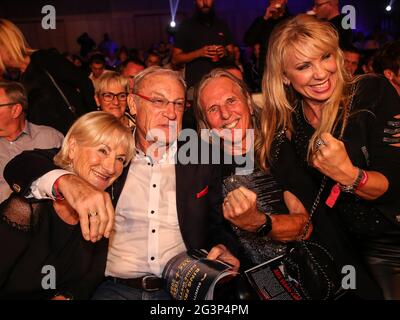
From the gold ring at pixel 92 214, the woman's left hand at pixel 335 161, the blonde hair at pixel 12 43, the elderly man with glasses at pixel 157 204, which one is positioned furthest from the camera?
the blonde hair at pixel 12 43

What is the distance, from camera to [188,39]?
13.9 ft

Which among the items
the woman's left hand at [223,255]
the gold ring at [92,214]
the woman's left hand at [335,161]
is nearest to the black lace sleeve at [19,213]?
the gold ring at [92,214]

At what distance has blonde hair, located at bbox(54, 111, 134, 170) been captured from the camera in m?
2.02

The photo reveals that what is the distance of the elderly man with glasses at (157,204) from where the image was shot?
2.15m

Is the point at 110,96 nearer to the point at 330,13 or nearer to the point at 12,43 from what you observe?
the point at 12,43

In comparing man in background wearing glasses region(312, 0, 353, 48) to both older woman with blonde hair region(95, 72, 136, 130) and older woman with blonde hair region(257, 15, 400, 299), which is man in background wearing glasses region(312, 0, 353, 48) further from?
older woman with blonde hair region(95, 72, 136, 130)

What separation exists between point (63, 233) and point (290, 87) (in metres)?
1.42

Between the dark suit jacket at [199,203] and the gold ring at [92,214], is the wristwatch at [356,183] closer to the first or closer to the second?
the dark suit jacket at [199,203]

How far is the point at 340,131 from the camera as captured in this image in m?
1.94

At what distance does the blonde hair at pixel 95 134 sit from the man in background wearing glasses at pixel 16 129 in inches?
33.1

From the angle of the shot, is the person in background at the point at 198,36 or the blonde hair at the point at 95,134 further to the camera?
the person in background at the point at 198,36
